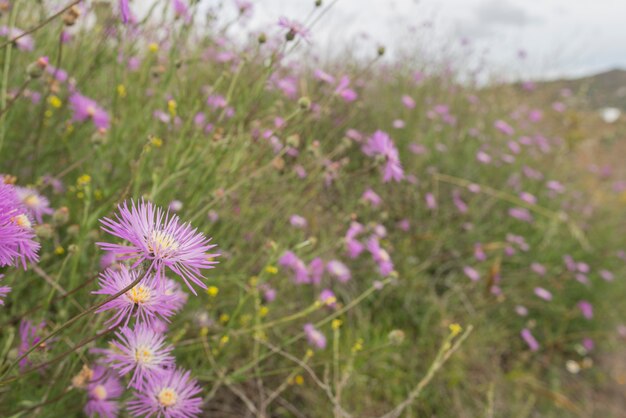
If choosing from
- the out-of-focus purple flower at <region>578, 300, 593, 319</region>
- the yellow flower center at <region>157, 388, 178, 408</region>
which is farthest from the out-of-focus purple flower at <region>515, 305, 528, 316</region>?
the yellow flower center at <region>157, 388, 178, 408</region>

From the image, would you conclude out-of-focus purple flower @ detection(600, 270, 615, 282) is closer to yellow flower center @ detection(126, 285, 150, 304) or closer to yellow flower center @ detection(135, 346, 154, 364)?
yellow flower center @ detection(135, 346, 154, 364)

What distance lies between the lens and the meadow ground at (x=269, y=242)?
88cm

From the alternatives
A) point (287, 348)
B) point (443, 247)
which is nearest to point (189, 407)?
point (287, 348)

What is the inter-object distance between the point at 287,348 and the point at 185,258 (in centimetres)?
123

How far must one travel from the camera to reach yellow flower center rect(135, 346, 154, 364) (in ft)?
2.35

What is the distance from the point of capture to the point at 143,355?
2.42ft

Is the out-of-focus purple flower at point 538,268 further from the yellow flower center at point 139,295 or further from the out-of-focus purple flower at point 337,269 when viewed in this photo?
the yellow flower center at point 139,295

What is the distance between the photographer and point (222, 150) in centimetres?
127

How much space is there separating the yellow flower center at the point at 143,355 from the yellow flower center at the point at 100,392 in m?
0.24

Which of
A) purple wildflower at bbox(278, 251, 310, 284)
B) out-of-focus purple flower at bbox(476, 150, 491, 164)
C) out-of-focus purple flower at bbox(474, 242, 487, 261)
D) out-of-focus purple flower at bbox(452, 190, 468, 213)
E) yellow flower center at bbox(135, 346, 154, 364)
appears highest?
yellow flower center at bbox(135, 346, 154, 364)

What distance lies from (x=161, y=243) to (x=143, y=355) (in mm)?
296

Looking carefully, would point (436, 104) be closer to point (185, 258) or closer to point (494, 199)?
point (494, 199)

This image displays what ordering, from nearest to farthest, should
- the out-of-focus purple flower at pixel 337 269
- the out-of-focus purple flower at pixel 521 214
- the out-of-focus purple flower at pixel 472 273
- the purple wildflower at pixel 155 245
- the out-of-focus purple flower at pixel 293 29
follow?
the purple wildflower at pixel 155 245
the out-of-focus purple flower at pixel 293 29
the out-of-focus purple flower at pixel 337 269
the out-of-focus purple flower at pixel 472 273
the out-of-focus purple flower at pixel 521 214

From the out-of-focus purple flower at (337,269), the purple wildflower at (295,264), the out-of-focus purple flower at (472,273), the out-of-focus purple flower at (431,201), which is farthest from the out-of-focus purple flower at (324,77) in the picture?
the out-of-focus purple flower at (472,273)
